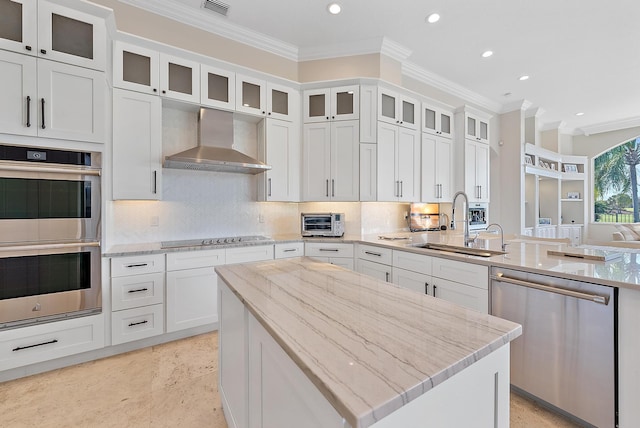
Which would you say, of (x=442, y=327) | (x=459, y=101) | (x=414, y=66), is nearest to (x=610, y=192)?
(x=459, y=101)

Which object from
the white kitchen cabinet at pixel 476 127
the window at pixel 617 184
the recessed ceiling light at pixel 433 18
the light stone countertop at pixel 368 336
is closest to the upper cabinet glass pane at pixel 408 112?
the recessed ceiling light at pixel 433 18

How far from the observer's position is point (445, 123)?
436 centimetres

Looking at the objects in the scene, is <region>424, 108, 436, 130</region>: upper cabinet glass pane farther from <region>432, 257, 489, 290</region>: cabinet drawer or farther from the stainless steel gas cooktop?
the stainless steel gas cooktop

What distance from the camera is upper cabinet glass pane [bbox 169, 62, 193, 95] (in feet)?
9.37

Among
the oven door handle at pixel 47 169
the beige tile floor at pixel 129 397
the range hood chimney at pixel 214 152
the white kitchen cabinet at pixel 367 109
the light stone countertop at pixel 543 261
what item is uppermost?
the white kitchen cabinet at pixel 367 109

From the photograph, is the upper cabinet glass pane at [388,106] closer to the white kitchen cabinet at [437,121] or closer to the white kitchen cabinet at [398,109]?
the white kitchen cabinet at [398,109]

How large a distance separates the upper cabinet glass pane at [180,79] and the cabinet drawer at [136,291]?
6.09ft

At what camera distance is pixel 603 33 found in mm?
3344

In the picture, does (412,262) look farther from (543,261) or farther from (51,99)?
(51,99)

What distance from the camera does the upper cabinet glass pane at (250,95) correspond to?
3260 mm

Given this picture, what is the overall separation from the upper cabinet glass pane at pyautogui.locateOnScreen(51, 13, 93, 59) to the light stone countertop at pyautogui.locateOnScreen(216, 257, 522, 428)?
237 cm

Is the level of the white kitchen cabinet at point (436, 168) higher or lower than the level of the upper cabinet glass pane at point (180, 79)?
lower

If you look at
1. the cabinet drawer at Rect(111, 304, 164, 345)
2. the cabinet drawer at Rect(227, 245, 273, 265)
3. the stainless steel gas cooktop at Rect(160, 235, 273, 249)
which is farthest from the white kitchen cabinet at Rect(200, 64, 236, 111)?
the cabinet drawer at Rect(111, 304, 164, 345)

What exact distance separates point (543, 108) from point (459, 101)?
2.33m
